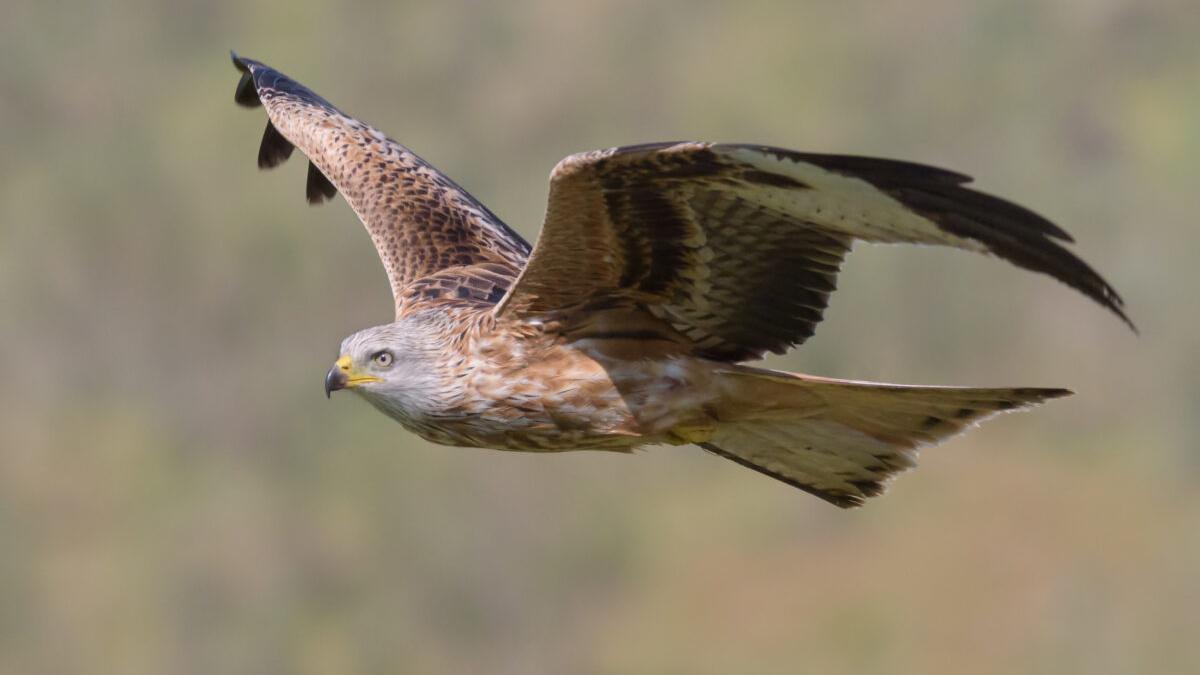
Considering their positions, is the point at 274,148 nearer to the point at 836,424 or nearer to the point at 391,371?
the point at 391,371

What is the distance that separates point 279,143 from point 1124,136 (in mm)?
35275

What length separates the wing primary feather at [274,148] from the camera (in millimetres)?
12539

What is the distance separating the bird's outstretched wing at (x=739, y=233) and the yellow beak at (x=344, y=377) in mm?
664

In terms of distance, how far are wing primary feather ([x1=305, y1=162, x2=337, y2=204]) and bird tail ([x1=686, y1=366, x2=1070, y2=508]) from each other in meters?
3.61

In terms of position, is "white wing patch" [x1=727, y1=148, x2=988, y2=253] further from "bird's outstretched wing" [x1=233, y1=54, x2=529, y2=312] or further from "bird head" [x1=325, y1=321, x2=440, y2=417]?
"bird's outstretched wing" [x1=233, y1=54, x2=529, y2=312]

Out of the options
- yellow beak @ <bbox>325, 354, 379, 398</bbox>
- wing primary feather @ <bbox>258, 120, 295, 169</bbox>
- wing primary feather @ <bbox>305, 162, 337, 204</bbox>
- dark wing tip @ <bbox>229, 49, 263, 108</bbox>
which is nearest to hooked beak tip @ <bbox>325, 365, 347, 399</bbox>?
yellow beak @ <bbox>325, 354, 379, 398</bbox>

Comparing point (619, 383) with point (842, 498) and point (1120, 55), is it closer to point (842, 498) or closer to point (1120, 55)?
point (842, 498)

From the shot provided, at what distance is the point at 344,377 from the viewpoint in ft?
30.1

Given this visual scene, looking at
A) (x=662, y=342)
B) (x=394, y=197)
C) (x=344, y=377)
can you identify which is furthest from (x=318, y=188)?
(x=662, y=342)

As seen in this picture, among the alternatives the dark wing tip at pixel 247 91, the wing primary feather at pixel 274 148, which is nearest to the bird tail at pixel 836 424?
the wing primary feather at pixel 274 148

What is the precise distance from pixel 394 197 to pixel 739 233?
112 inches

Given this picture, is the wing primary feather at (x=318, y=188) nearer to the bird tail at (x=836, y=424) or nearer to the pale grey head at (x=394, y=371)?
the pale grey head at (x=394, y=371)

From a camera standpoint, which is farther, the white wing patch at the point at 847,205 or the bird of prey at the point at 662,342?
the bird of prey at the point at 662,342

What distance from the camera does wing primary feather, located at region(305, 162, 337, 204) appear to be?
12422 mm
